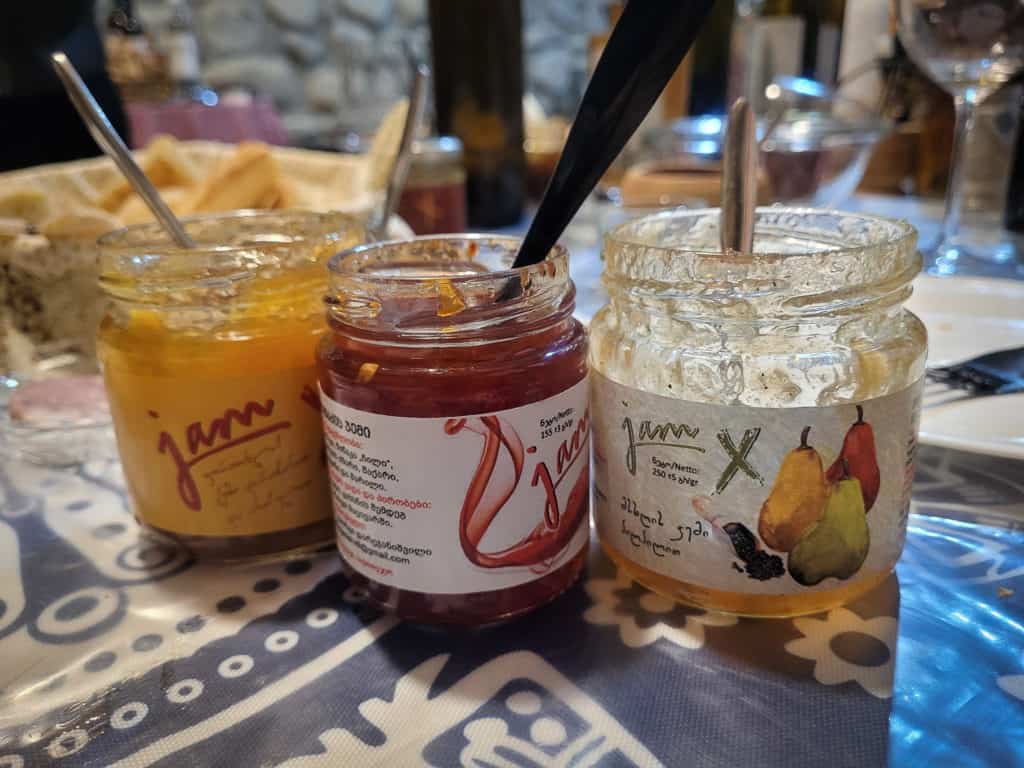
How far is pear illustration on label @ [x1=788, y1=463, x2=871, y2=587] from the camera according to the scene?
0.35m

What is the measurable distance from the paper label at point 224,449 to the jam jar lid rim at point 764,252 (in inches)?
7.2

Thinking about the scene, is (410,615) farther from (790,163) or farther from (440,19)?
(440,19)

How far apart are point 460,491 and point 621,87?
0.18 metres

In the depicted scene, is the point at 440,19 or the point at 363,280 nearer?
the point at 363,280

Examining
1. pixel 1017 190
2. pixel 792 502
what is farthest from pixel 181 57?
pixel 792 502

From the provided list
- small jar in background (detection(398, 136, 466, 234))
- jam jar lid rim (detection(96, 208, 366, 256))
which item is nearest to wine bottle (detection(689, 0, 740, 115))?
small jar in background (detection(398, 136, 466, 234))

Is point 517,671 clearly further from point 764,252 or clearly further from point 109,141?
point 109,141

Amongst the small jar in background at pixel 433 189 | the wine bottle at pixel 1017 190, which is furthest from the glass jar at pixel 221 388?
the wine bottle at pixel 1017 190

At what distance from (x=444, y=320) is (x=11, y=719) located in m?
0.25

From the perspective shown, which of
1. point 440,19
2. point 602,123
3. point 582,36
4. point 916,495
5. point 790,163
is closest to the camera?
point 602,123

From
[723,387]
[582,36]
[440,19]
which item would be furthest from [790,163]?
[582,36]

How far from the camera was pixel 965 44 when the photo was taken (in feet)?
2.64

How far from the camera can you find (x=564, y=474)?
0.38m

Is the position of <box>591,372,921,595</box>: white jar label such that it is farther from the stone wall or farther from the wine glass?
the stone wall
